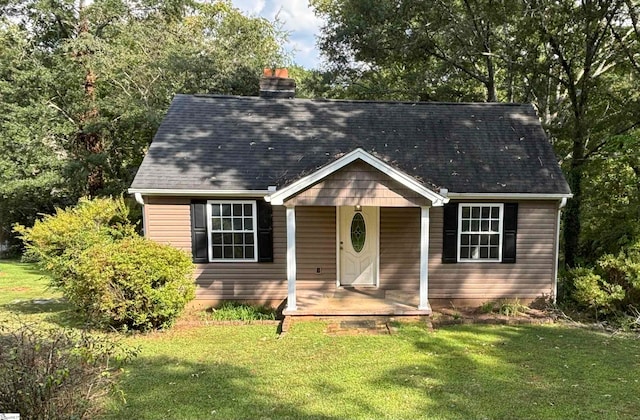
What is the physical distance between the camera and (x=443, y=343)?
23.0ft

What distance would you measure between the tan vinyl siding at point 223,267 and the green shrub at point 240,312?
215 mm

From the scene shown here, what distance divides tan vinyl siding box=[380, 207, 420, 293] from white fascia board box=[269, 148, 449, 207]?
1.60 metres

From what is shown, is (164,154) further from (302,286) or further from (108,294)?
(302,286)

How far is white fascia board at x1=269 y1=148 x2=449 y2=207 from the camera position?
306 inches

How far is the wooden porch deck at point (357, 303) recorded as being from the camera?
26.7ft

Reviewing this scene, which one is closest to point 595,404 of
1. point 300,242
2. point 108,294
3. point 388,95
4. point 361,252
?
point 361,252

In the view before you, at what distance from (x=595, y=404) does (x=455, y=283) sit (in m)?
4.55

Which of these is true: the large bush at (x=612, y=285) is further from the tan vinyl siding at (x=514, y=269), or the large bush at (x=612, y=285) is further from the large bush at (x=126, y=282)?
the large bush at (x=126, y=282)

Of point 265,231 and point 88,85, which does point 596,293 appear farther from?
point 88,85

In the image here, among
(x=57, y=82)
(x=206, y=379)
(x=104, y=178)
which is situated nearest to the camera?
(x=206, y=379)

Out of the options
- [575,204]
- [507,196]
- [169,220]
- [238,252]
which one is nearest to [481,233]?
[507,196]

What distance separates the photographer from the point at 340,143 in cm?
1023

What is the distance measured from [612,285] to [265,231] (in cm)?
737

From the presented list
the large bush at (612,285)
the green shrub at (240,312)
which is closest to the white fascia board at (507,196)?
the large bush at (612,285)
